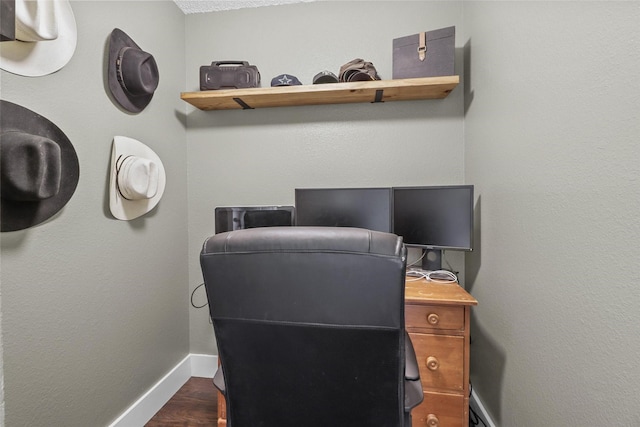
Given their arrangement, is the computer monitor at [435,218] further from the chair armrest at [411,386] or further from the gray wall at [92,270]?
the gray wall at [92,270]

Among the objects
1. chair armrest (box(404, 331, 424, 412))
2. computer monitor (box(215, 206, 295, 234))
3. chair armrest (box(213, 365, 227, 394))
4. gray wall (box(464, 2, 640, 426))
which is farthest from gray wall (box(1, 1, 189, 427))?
gray wall (box(464, 2, 640, 426))

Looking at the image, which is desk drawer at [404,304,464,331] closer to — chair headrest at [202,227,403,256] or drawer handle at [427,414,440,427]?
drawer handle at [427,414,440,427]

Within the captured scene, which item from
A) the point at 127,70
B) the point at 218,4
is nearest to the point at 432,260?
the point at 127,70

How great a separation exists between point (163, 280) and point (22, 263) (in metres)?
0.80

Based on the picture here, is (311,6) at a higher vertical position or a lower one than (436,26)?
higher

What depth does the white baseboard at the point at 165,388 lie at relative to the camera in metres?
1.45

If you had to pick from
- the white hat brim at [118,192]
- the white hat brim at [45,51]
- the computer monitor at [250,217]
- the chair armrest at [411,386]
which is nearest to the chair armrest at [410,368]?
the chair armrest at [411,386]

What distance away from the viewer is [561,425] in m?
0.86

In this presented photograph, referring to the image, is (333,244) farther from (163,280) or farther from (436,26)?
(436,26)

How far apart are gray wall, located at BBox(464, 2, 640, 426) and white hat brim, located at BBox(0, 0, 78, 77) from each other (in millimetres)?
1863

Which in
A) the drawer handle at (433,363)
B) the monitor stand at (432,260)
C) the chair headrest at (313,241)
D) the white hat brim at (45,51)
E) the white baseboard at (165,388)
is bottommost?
the white baseboard at (165,388)

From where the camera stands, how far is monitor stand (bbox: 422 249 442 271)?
1681 millimetres

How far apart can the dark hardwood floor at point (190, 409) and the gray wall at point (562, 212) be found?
5.36 ft

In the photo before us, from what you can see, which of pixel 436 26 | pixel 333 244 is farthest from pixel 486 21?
pixel 333 244
